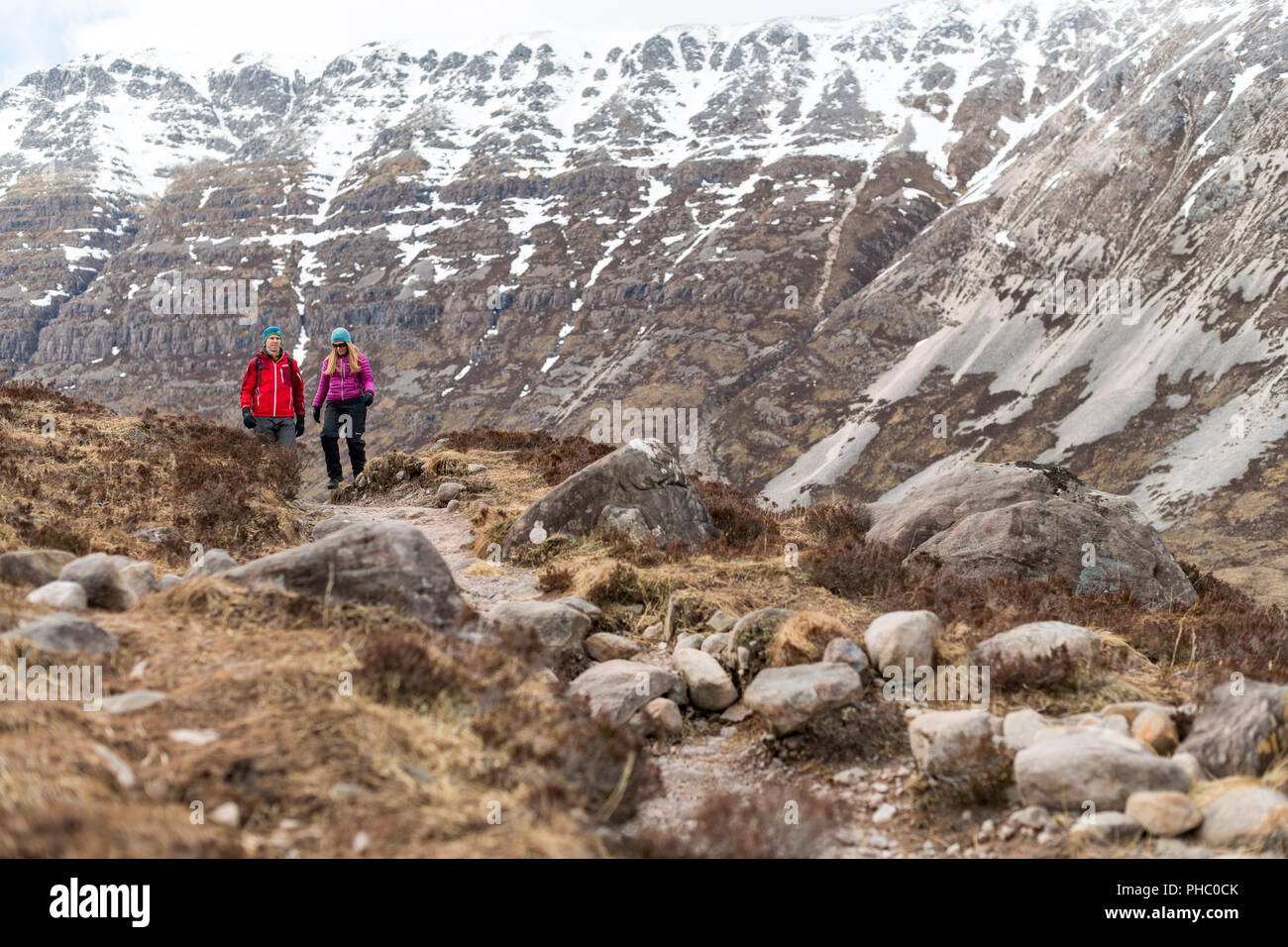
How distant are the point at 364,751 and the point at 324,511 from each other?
1054 centimetres

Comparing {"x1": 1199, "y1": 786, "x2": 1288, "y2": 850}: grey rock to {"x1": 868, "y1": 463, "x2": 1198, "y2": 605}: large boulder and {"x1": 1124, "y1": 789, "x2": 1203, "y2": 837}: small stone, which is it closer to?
{"x1": 1124, "y1": 789, "x2": 1203, "y2": 837}: small stone

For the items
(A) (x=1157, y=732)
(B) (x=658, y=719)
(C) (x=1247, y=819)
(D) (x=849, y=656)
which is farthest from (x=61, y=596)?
(A) (x=1157, y=732)

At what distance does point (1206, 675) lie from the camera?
20.1ft

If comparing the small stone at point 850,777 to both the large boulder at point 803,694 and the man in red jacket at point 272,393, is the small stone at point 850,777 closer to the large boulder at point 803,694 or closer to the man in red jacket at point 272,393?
the large boulder at point 803,694

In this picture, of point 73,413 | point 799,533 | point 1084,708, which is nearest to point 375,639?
point 1084,708

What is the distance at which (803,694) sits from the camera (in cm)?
564

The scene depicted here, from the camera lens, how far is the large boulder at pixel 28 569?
5.24 metres

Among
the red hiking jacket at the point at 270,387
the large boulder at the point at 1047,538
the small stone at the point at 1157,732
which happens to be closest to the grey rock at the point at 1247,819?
the small stone at the point at 1157,732

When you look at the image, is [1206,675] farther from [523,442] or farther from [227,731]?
[523,442]

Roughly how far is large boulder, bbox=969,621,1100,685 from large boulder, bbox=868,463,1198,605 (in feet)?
10.5

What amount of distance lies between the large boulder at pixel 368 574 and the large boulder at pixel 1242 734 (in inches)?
181

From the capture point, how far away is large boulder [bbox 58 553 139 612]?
5.15m

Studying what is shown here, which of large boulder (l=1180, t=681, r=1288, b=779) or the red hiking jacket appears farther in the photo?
the red hiking jacket

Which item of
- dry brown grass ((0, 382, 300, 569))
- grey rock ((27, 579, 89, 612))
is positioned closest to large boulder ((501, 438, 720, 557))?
dry brown grass ((0, 382, 300, 569))
